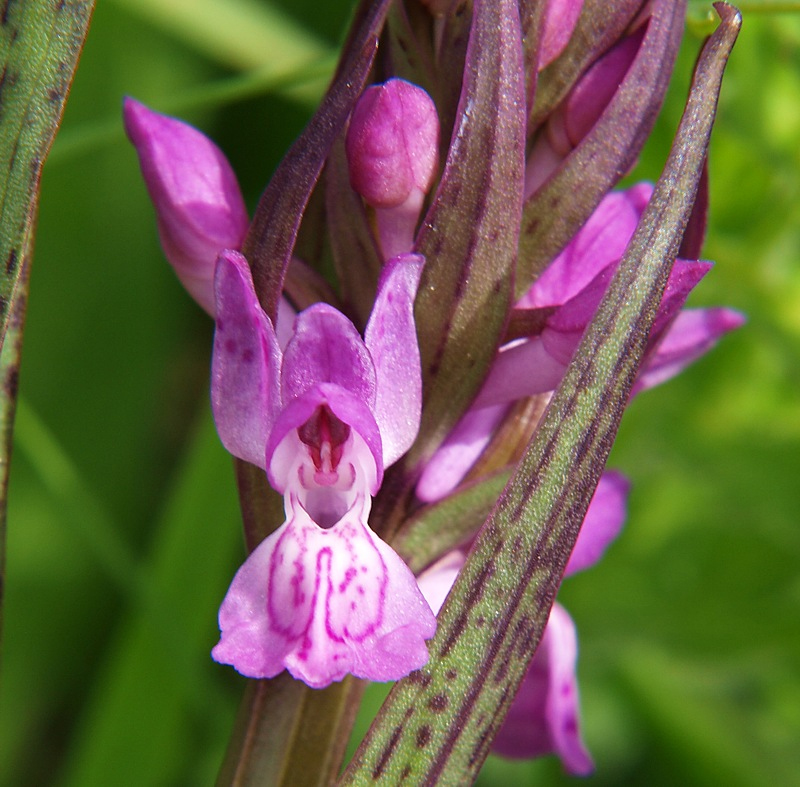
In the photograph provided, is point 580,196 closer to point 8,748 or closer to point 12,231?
point 12,231

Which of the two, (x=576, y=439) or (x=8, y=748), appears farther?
(x=8, y=748)

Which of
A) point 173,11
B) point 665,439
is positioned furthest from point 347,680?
point 173,11

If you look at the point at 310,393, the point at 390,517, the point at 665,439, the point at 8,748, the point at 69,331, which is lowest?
the point at 8,748

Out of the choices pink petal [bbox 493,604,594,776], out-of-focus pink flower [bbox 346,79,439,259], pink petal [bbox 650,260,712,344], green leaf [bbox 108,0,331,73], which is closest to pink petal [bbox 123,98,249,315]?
out-of-focus pink flower [bbox 346,79,439,259]

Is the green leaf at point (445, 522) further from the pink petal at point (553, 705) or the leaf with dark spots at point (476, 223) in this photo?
the pink petal at point (553, 705)

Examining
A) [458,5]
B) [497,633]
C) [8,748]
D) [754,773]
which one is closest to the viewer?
[497,633]

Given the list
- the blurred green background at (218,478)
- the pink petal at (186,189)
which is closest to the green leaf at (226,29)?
the blurred green background at (218,478)

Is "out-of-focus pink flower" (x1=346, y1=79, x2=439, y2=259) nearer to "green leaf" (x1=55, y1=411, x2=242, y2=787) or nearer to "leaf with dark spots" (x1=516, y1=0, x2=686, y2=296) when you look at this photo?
"leaf with dark spots" (x1=516, y1=0, x2=686, y2=296)
